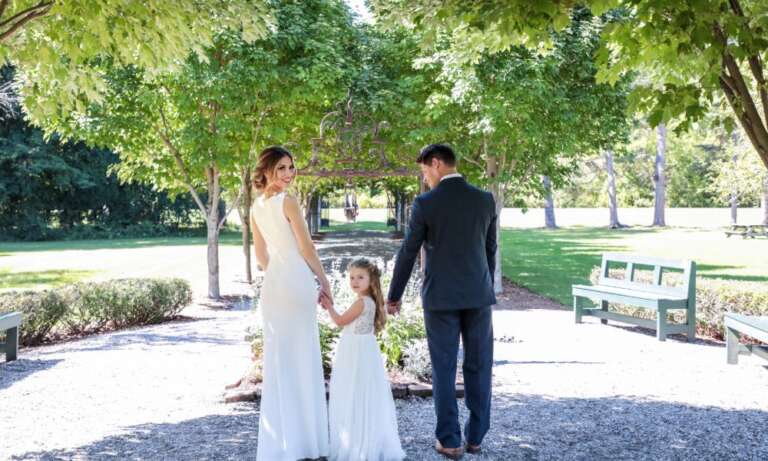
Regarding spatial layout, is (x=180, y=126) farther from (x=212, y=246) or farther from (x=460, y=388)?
(x=460, y=388)

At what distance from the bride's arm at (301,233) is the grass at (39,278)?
51.0 feet

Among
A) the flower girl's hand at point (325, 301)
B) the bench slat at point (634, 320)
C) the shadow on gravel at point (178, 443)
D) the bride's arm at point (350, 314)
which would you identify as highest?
the flower girl's hand at point (325, 301)

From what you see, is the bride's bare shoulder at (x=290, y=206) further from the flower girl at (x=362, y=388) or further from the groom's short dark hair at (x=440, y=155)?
the groom's short dark hair at (x=440, y=155)

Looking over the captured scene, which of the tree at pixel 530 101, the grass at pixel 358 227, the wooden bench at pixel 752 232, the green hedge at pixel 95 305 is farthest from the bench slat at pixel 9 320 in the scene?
the wooden bench at pixel 752 232

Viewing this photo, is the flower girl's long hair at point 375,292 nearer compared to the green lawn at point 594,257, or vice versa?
the flower girl's long hair at point 375,292

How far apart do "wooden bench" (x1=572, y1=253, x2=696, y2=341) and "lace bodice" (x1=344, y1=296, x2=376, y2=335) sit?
6304 mm

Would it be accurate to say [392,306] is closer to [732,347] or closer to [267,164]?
[267,164]

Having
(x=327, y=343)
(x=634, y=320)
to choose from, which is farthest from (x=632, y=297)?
(x=327, y=343)

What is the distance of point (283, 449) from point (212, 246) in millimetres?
11490

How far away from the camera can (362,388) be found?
4.27m

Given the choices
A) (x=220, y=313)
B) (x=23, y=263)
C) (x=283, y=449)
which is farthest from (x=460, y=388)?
(x=23, y=263)

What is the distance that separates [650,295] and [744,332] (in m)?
2.76

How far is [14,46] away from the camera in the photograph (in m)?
6.44

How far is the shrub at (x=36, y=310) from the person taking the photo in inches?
373
